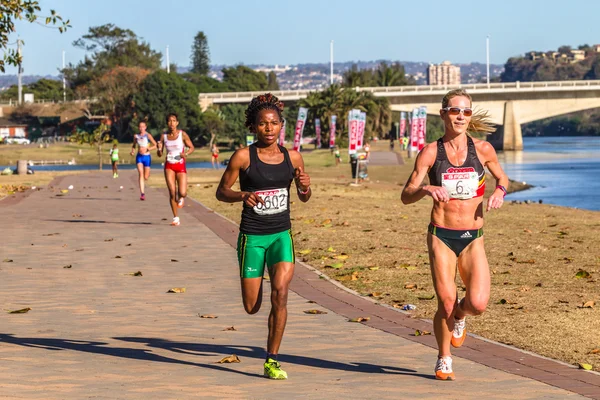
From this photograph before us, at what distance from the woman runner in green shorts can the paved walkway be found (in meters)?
0.54

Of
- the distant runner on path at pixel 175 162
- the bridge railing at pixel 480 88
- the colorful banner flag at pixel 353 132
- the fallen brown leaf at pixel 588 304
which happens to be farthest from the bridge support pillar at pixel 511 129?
the fallen brown leaf at pixel 588 304

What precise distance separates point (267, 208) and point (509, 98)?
392 ft

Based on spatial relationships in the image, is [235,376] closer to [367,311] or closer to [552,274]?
[367,311]

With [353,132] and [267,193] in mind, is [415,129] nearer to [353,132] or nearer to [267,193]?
[353,132]

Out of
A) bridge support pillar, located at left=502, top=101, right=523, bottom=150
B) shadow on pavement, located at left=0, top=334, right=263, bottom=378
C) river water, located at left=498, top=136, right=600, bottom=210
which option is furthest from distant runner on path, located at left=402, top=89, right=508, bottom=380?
bridge support pillar, located at left=502, top=101, right=523, bottom=150

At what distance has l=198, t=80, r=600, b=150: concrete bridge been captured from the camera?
4766 inches

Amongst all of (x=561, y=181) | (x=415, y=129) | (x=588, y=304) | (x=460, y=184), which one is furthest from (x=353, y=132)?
(x=460, y=184)

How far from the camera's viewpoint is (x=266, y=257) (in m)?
7.83

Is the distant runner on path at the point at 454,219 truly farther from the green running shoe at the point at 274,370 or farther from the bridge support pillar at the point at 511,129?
the bridge support pillar at the point at 511,129

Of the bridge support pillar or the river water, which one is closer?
the river water

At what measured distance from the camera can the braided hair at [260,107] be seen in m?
7.80

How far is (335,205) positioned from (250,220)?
1808 cm

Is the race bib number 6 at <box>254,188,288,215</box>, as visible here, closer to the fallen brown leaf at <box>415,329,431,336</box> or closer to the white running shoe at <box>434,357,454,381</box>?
the white running shoe at <box>434,357,454,381</box>

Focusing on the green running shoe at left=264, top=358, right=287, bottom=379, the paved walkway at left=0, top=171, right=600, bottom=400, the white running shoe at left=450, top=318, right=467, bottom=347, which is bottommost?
the paved walkway at left=0, top=171, right=600, bottom=400
